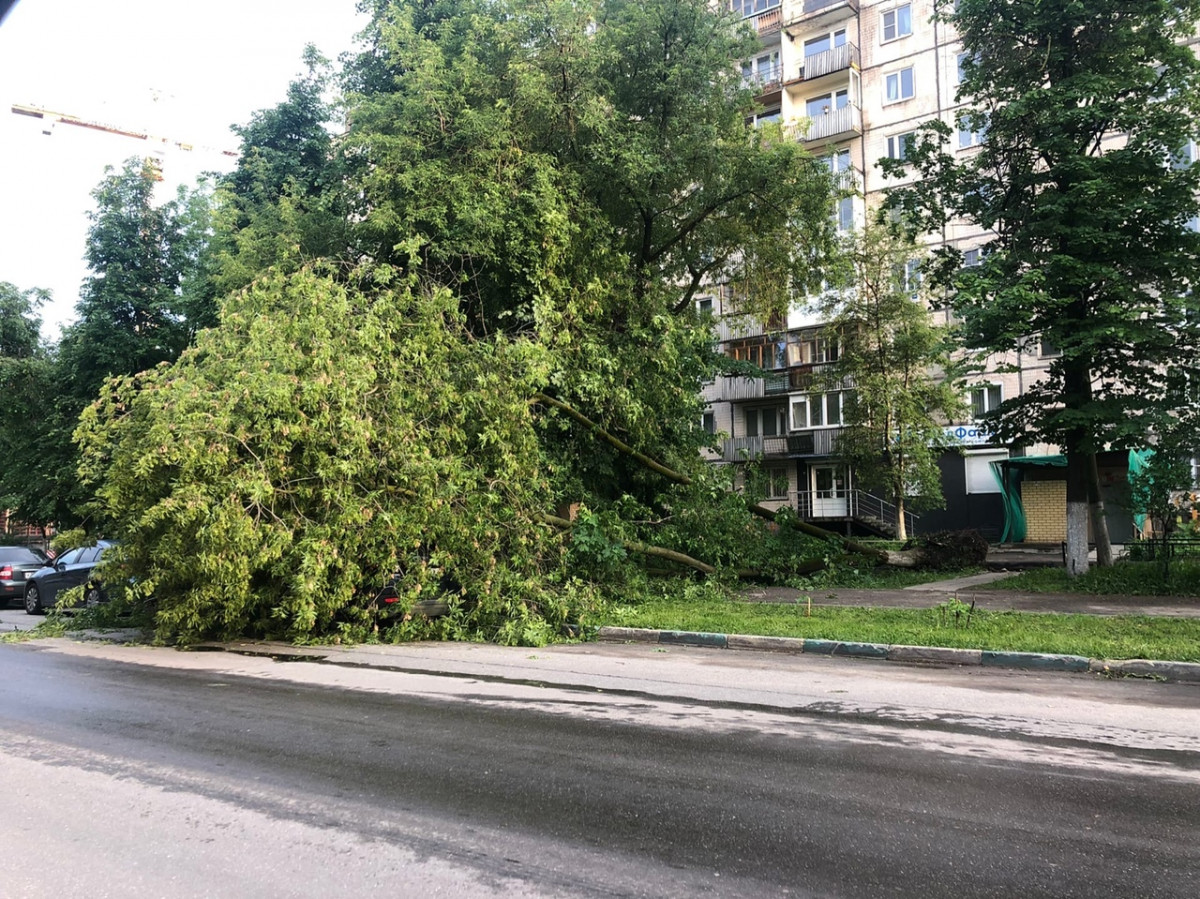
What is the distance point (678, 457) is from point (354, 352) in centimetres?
840

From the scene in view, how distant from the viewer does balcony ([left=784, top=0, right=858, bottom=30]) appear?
36375 millimetres

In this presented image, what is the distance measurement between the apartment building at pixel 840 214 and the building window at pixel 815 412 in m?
0.05

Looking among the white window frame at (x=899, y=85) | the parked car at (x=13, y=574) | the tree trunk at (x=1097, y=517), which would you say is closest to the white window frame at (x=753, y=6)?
the white window frame at (x=899, y=85)

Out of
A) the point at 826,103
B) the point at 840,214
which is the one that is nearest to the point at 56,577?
the point at 840,214

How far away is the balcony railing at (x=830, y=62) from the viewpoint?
119 feet

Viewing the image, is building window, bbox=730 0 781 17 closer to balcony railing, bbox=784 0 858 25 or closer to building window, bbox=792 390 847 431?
balcony railing, bbox=784 0 858 25

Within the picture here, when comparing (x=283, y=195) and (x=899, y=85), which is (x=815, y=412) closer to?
(x=899, y=85)

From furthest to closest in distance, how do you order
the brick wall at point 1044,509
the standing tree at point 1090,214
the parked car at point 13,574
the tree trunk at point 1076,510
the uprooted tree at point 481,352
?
the brick wall at point 1044,509 → the parked car at point 13,574 → the tree trunk at point 1076,510 → the standing tree at point 1090,214 → the uprooted tree at point 481,352

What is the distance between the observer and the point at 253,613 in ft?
38.4

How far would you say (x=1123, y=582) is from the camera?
1438cm

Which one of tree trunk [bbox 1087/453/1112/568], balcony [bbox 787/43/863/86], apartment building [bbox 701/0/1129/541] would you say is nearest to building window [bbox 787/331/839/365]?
apartment building [bbox 701/0/1129/541]

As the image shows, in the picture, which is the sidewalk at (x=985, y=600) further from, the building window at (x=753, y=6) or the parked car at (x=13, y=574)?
the building window at (x=753, y=6)

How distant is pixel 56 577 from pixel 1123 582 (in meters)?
21.7

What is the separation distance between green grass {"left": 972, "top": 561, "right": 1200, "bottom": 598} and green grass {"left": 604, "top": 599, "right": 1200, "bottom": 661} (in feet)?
10.6
